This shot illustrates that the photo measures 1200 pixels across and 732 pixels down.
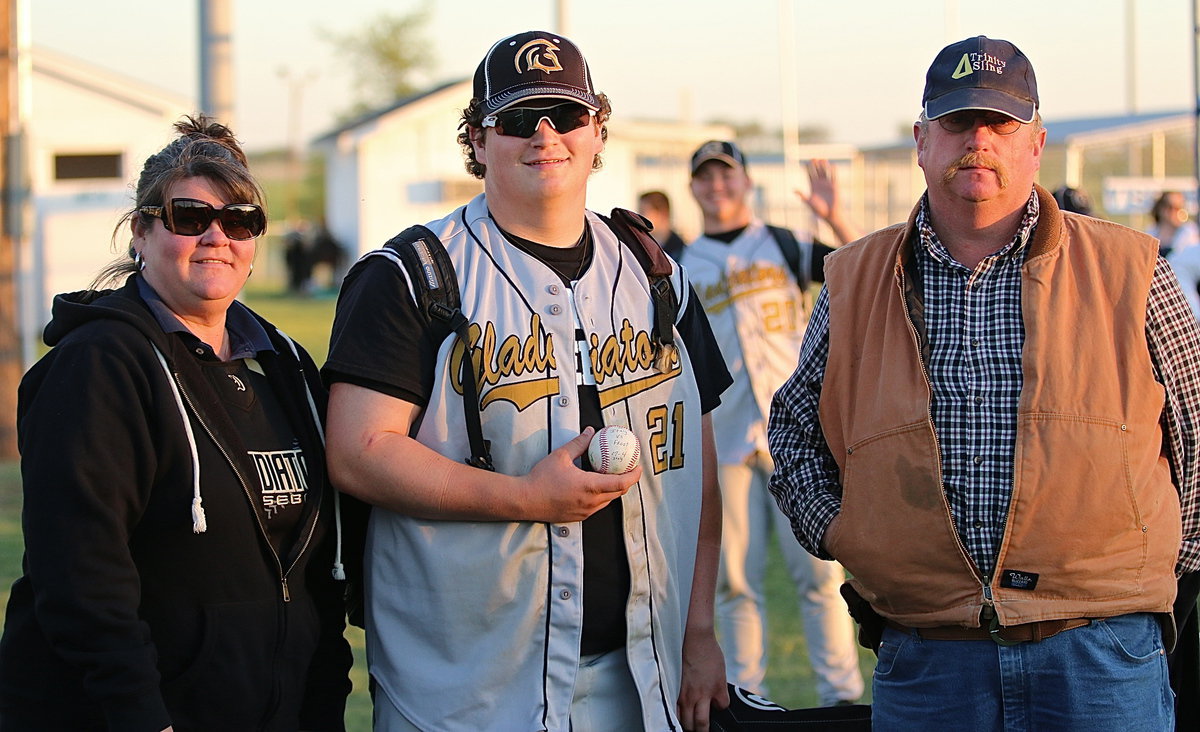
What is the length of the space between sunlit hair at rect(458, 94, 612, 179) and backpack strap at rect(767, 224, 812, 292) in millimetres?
2721

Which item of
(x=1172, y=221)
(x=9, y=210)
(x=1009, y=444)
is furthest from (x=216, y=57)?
(x=1172, y=221)

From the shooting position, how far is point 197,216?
2895mm

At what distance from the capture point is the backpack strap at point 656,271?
3143 mm

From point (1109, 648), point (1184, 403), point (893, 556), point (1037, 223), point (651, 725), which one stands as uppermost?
point (1037, 223)

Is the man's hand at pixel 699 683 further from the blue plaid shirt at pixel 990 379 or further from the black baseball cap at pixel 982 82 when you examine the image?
the black baseball cap at pixel 982 82

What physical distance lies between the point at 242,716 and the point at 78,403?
76cm

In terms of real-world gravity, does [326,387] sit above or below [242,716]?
above

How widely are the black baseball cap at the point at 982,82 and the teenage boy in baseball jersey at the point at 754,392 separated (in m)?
2.79

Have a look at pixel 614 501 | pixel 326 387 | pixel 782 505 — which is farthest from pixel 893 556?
pixel 326 387

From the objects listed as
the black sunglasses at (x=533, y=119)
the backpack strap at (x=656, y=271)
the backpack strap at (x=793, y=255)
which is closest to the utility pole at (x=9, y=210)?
the backpack strap at (x=793, y=255)

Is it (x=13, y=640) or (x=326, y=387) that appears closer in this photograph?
(x=13, y=640)

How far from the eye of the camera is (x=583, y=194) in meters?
3.09

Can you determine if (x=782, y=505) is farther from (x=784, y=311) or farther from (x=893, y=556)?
(x=784, y=311)

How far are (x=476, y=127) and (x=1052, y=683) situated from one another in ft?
6.08
